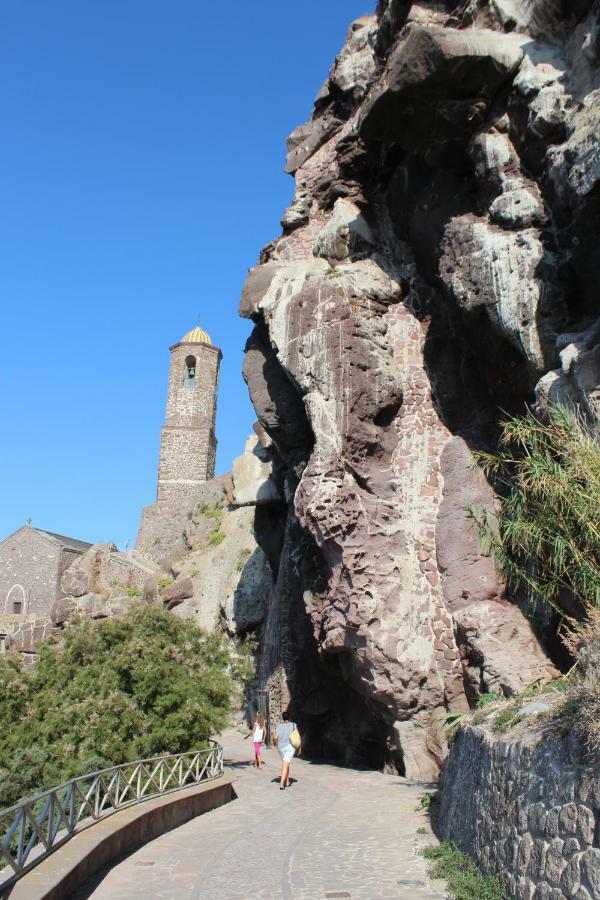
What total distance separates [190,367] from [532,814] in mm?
47725

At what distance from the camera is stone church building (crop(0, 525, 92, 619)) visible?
35.8 meters

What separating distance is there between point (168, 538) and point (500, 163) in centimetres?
3192

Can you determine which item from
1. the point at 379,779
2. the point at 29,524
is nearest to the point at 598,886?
the point at 379,779

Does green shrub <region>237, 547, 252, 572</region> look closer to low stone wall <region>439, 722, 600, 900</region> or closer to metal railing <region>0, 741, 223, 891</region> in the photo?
metal railing <region>0, 741, 223, 891</region>

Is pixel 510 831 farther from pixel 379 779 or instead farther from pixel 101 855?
pixel 379 779

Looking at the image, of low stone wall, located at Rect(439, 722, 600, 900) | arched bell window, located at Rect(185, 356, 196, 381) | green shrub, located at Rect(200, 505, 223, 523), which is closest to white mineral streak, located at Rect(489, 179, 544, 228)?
low stone wall, located at Rect(439, 722, 600, 900)

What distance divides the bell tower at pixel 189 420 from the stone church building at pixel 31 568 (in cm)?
1029

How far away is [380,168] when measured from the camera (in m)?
17.0

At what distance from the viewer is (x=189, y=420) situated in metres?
49.8

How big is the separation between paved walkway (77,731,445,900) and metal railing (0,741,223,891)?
564 mm

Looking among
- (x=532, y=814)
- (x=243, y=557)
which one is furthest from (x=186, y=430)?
(x=532, y=814)

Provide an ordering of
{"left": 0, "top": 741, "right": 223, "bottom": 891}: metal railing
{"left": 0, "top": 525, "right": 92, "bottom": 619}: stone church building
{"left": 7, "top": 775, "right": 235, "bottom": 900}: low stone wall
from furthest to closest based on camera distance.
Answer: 1. {"left": 0, "top": 525, "right": 92, "bottom": 619}: stone church building
2. {"left": 0, "top": 741, "right": 223, "bottom": 891}: metal railing
3. {"left": 7, "top": 775, "right": 235, "bottom": 900}: low stone wall

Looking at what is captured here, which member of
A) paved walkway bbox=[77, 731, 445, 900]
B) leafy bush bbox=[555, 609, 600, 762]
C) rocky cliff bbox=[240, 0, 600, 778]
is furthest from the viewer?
rocky cliff bbox=[240, 0, 600, 778]

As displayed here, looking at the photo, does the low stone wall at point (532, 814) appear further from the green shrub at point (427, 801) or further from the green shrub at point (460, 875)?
the green shrub at point (427, 801)
